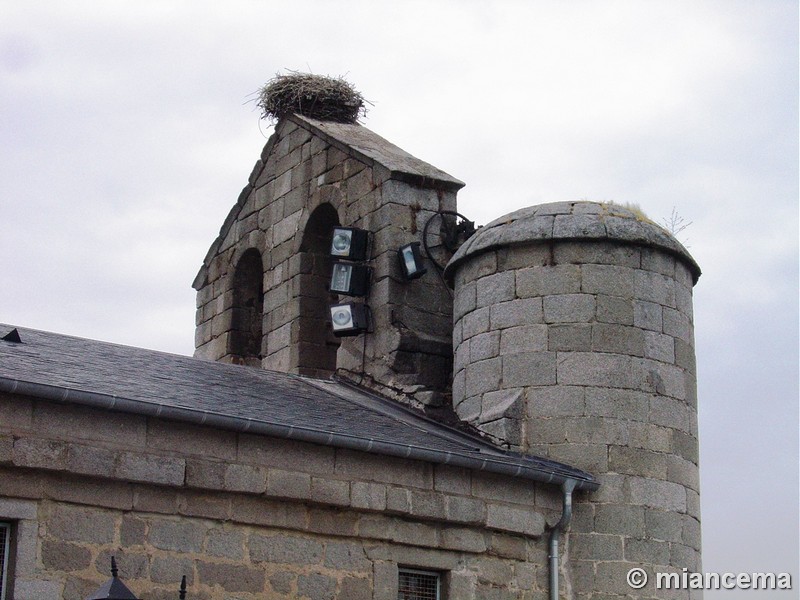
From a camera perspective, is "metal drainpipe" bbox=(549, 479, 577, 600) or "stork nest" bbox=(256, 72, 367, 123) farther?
"stork nest" bbox=(256, 72, 367, 123)

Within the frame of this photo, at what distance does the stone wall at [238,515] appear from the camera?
34.3 feet

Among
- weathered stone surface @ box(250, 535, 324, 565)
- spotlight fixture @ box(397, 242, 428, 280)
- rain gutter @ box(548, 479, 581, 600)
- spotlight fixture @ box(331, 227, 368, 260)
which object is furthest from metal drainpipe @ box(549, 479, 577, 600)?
spotlight fixture @ box(331, 227, 368, 260)

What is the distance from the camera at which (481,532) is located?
12.6 m

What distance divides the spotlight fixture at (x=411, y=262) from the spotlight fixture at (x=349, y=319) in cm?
57

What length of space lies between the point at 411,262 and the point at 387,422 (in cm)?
296

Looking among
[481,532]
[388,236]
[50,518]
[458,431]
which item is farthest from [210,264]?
[50,518]

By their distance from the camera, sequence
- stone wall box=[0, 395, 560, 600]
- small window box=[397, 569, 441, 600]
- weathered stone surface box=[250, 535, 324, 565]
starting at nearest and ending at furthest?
stone wall box=[0, 395, 560, 600]
weathered stone surface box=[250, 535, 324, 565]
small window box=[397, 569, 441, 600]

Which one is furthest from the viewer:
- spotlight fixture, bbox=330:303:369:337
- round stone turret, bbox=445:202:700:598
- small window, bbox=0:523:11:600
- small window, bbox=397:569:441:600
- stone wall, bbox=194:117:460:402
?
spotlight fixture, bbox=330:303:369:337

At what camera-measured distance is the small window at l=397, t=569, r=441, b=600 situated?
12.1 meters

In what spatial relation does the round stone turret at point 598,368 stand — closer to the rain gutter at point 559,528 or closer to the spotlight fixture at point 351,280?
the rain gutter at point 559,528

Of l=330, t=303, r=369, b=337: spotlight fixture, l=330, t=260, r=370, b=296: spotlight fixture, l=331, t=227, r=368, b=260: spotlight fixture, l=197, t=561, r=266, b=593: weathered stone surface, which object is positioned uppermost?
l=331, t=227, r=368, b=260: spotlight fixture

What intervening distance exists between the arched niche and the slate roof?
11.5ft

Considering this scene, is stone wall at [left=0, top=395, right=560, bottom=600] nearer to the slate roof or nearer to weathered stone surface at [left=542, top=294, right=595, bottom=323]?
the slate roof

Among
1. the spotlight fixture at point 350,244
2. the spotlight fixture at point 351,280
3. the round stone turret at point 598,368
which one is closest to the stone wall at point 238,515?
the round stone turret at point 598,368
